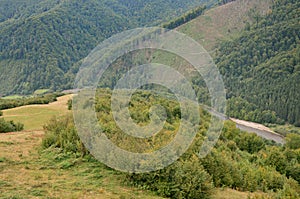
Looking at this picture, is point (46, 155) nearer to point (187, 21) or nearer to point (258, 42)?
point (258, 42)

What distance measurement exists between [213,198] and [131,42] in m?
152

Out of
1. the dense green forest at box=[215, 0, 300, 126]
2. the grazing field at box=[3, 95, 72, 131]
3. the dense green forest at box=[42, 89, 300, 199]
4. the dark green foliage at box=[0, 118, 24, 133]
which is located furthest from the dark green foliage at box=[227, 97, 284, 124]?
the dark green foliage at box=[0, 118, 24, 133]

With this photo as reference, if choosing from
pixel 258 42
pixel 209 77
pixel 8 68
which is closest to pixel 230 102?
pixel 209 77

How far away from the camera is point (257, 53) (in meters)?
137

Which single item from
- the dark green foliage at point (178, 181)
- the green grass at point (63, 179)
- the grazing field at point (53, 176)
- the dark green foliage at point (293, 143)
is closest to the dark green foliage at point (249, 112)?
the dark green foliage at point (293, 143)

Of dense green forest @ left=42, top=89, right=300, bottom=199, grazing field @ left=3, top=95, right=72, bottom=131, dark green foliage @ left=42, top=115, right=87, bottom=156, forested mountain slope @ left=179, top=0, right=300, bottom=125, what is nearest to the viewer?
dense green forest @ left=42, top=89, right=300, bottom=199

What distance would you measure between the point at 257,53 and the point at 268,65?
1190 centimetres

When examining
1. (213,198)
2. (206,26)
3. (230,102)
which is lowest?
(213,198)

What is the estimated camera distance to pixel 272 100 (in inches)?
4323

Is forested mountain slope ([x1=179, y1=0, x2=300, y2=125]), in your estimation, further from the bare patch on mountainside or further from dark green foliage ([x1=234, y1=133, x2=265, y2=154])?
dark green foliage ([x1=234, y1=133, x2=265, y2=154])

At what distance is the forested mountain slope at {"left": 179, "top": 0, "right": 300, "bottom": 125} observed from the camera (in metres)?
107

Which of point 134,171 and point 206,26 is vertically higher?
point 206,26

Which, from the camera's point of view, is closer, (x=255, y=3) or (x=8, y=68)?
(x=255, y=3)

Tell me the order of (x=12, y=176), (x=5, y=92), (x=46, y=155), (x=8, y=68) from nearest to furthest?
(x=12, y=176)
(x=46, y=155)
(x=5, y=92)
(x=8, y=68)
